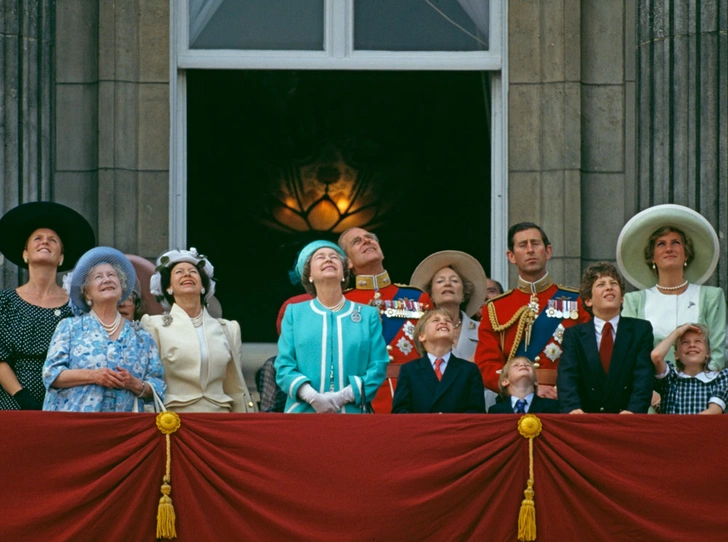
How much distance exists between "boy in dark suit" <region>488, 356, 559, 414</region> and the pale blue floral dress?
71.4 inches

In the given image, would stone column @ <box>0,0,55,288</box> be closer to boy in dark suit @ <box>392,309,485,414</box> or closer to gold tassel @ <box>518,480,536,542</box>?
boy in dark suit @ <box>392,309,485,414</box>

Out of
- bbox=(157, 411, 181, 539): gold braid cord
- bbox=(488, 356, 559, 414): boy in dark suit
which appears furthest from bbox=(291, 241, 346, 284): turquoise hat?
bbox=(157, 411, 181, 539): gold braid cord

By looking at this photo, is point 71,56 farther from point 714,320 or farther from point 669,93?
point 714,320

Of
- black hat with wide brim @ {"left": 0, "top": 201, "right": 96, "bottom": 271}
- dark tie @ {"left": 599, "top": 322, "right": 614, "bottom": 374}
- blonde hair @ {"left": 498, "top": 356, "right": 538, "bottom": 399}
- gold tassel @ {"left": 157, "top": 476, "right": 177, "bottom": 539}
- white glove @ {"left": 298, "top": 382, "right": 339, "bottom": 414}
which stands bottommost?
gold tassel @ {"left": 157, "top": 476, "right": 177, "bottom": 539}

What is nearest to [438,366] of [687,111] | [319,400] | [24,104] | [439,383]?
[439,383]

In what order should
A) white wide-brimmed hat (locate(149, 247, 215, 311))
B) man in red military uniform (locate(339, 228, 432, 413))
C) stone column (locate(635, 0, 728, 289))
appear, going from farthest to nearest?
stone column (locate(635, 0, 728, 289))
man in red military uniform (locate(339, 228, 432, 413))
white wide-brimmed hat (locate(149, 247, 215, 311))

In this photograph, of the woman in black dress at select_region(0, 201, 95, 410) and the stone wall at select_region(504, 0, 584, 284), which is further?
the stone wall at select_region(504, 0, 584, 284)

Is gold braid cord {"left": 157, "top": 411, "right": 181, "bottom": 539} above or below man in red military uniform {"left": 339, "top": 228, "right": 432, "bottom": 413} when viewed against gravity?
below

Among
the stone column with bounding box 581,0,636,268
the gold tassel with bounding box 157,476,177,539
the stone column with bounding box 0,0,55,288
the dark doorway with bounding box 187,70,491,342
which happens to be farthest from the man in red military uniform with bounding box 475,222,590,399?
the stone column with bounding box 0,0,55,288

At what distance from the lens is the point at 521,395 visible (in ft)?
28.3

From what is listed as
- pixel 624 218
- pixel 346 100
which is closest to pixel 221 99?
pixel 346 100

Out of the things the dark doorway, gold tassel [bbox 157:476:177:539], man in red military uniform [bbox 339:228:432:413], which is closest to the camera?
gold tassel [bbox 157:476:177:539]

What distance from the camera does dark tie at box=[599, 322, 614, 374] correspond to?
27.9ft

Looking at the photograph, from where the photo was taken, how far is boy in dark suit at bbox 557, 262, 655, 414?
27.6ft
